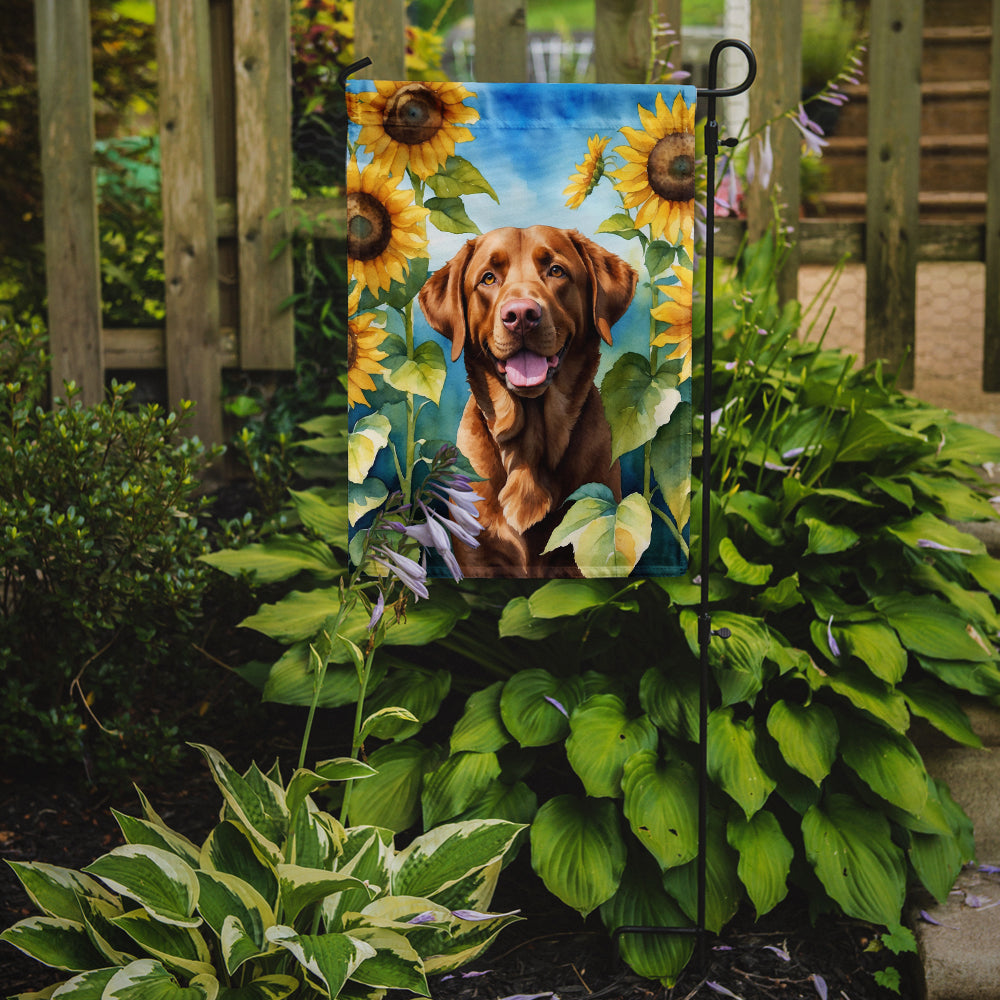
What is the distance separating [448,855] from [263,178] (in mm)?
2273

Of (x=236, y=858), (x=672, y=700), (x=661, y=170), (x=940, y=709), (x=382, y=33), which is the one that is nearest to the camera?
(x=236, y=858)

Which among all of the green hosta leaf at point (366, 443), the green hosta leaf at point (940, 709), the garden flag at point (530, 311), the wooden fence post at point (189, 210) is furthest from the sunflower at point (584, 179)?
the wooden fence post at point (189, 210)

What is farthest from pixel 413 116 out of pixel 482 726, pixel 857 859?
pixel 857 859

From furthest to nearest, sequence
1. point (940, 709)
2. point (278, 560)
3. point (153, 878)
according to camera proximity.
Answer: point (278, 560)
point (940, 709)
point (153, 878)

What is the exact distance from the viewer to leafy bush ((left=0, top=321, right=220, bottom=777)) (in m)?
2.15

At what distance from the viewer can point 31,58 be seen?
4.01 m

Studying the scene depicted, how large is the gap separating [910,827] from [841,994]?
0.33 meters

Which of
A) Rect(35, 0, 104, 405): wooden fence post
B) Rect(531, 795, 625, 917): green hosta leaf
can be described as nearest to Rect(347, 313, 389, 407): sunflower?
Rect(531, 795, 625, 917): green hosta leaf

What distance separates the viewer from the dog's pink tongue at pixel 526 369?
1764 mm

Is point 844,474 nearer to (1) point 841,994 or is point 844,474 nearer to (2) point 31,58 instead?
(1) point 841,994

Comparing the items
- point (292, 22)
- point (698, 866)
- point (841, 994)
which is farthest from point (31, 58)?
point (841, 994)

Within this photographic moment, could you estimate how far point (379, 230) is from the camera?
5.61ft

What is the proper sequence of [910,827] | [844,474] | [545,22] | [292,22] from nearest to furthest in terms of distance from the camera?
[910,827]
[844,474]
[292,22]
[545,22]

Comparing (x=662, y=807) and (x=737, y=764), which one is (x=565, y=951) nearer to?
(x=662, y=807)
